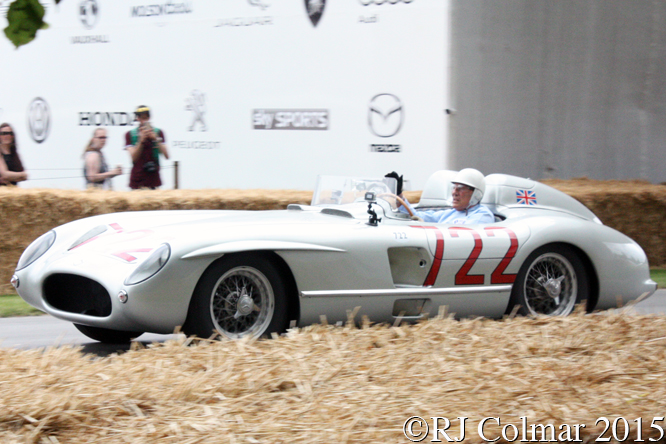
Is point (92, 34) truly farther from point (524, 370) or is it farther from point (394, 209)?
point (524, 370)

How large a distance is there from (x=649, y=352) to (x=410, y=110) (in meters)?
5.05

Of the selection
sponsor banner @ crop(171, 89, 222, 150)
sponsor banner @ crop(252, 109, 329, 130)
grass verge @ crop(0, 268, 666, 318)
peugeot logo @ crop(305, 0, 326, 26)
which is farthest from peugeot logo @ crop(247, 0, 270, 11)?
grass verge @ crop(0, 268, 666, 318)

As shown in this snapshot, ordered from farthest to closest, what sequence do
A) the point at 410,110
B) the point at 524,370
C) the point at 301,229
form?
the point at 410,110, the point at 301,229, the point at 524,370

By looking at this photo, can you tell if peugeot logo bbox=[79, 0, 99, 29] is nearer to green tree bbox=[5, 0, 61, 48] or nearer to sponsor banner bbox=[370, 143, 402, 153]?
sponsor banner bbox=[370, 143, 402, 153]

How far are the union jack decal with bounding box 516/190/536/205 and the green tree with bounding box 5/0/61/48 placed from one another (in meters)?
3.83

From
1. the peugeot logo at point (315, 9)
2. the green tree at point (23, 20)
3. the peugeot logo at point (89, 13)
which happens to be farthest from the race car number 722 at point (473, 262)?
the peugeot logo at point (89, 13)

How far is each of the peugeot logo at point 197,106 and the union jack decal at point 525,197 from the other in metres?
4.82

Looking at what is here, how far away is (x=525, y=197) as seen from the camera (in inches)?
237

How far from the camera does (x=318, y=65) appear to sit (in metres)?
8.87

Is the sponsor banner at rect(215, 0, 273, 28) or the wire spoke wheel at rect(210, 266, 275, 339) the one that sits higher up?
the sponsor banner at rect(215, 0, 273, 28)

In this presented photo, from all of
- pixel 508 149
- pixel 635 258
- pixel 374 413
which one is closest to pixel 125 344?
pixel 374 413

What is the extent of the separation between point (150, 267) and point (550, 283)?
273 cm

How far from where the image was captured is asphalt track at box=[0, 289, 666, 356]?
4.91m

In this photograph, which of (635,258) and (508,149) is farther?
(508,149)
